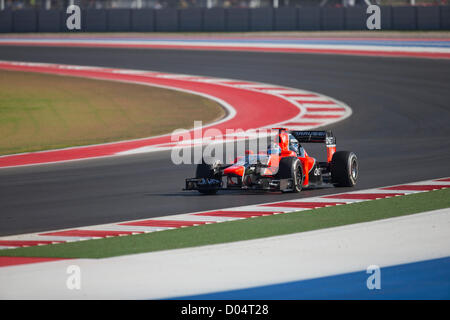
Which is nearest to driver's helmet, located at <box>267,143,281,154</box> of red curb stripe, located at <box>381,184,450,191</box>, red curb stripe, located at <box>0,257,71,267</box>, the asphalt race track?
the asphalt race track

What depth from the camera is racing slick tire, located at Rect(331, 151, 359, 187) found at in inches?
536

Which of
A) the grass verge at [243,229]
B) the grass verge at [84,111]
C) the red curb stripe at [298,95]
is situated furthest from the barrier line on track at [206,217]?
the red curb stripe at [298,95]

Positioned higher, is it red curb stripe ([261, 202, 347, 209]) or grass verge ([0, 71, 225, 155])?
grass verge ([0, 71, 225, 155])

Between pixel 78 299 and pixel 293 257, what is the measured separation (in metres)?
2.44

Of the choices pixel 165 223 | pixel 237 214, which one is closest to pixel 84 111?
pixel 237 214

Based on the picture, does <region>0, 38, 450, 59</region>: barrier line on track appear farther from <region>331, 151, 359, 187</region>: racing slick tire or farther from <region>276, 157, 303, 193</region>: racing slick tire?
<region>276, 157, 303, 193</region>: racing slick tire

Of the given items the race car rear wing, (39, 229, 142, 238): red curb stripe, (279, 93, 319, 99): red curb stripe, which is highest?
the race car rear wing

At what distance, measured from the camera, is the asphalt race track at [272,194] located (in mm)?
12328

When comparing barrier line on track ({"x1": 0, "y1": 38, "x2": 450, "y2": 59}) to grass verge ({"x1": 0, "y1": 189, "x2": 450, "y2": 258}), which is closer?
grass verge ({"x1": 0, "y1": 189, "x2": 450, "y2": 258})

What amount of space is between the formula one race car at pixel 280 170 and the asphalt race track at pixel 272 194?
0.22 m

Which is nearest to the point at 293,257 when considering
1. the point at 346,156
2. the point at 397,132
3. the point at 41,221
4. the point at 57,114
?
the point at 41,221

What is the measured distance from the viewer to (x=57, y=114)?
24.2m

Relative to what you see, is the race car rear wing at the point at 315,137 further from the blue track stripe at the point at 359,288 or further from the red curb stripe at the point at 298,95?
the red curb stripe at the point at 298,95
